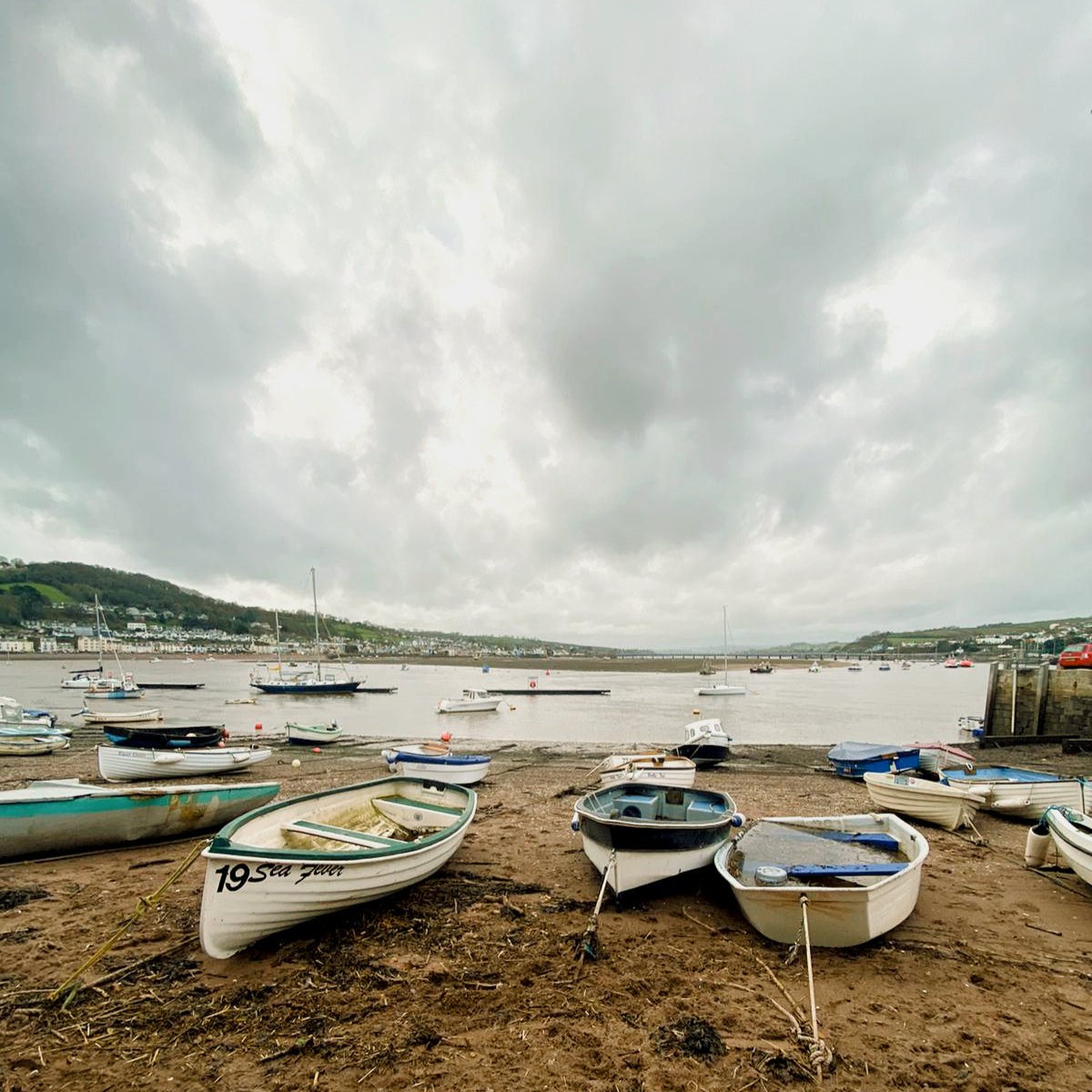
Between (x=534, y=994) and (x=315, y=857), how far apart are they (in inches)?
117

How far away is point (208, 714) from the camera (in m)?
47.9

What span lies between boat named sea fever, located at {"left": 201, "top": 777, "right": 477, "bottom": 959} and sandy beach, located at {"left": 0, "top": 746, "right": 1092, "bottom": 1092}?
433mm

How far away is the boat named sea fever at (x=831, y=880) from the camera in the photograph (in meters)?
6.93

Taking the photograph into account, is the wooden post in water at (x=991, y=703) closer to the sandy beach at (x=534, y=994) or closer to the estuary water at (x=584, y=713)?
the estuary water at (x=584, y=713)

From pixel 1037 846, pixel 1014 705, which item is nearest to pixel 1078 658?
pixel 1014 705

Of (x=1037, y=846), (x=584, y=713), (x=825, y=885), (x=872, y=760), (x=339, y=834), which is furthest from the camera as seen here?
(x=584, y=713)

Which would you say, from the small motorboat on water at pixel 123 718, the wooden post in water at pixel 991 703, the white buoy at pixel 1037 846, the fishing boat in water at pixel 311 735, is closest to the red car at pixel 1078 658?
the wooden post in water at pixel 991 703

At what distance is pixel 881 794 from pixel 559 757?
16.1 metres

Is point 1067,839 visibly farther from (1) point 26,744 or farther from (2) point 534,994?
(1) point 26,744

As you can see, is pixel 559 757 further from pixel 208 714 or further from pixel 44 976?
pixel 208 714

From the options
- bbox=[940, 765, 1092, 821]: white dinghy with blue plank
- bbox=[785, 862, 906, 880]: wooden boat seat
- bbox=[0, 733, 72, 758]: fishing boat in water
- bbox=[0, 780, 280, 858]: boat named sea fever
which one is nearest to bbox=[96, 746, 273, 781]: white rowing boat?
bbox=[0, 780, 280, 858]: boat named sea fever

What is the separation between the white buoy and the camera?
10195 mm

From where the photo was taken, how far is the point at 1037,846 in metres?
10.2

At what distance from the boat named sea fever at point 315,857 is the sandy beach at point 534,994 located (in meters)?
0.43
